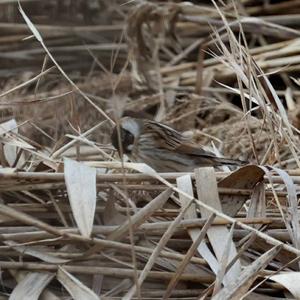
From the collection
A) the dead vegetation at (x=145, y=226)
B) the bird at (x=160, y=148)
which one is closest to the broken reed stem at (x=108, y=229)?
the dead vegetation at (x=145, y=226)

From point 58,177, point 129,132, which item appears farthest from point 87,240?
point 129,132

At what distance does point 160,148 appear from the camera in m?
2.47

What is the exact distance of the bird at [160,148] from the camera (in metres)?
2.39

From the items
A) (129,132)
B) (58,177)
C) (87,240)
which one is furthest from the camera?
(129,132)

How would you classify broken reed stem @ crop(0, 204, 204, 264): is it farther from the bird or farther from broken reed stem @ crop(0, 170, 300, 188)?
the bird

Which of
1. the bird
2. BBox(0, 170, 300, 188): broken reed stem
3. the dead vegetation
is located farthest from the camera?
the bird

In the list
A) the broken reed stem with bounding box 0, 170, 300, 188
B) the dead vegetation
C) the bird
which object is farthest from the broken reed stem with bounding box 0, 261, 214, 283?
the bird

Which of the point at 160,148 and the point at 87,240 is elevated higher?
the point at 87,240

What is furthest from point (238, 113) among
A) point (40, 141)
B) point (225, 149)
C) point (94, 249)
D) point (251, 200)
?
point (94, 249)

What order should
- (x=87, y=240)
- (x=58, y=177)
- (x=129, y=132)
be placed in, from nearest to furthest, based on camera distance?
(x=87, y=240) → (x=58, y=177) → (x=129, y=132)

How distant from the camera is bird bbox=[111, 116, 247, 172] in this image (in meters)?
2.39

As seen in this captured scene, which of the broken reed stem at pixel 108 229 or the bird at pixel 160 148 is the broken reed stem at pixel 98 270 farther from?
the bird at pixel 160 148

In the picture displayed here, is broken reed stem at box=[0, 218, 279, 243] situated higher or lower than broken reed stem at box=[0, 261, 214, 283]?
higher

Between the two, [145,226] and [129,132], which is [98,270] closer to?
[145,226]
